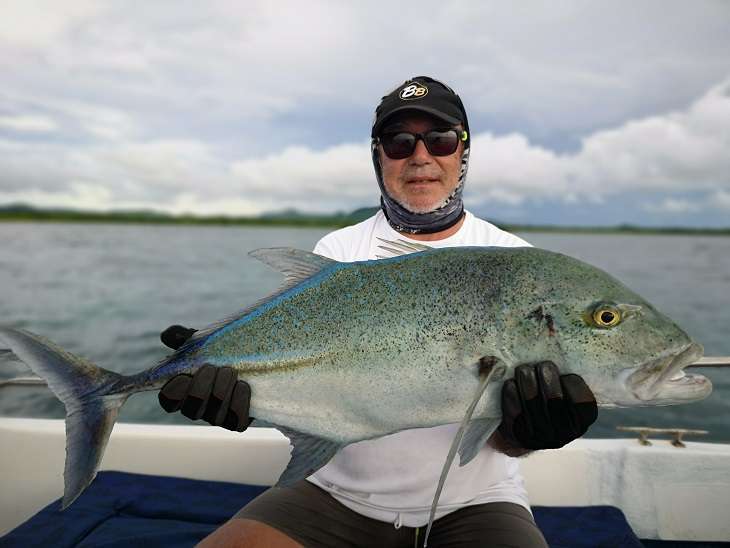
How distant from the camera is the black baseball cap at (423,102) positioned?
10.4 ft

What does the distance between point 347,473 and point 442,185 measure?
1.76 metres

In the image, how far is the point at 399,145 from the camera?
3176mm

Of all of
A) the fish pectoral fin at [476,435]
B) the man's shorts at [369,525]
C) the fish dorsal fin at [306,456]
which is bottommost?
Answer: the man's shorts at [369,525]

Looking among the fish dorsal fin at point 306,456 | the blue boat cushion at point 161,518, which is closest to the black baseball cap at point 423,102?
the fish dorsal fin at point 306,456

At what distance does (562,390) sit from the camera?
195 centimetres

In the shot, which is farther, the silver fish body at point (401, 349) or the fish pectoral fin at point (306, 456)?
the fish pectoral fin at point (306, 456)

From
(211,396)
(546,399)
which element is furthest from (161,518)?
(546,399)

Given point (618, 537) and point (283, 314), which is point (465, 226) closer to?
point (283, 314)

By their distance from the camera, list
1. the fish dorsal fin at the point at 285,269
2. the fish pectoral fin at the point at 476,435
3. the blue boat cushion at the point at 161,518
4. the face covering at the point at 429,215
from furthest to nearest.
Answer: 1. the blue boat cushion at the point at 161,518
2. the face covering at the point at 429,215
3. the fish dorsal fin at the point at 285,269
4. the fish pectoral fin at the point at 476,435

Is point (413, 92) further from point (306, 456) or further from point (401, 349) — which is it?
point (306, 456)

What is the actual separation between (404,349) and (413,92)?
189 cm

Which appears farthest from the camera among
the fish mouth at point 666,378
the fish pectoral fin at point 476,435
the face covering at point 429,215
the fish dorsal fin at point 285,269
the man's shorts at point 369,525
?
the face covering at point 429,215

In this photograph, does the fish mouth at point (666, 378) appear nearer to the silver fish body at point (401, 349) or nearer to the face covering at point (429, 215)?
the silver fish body at point (401, 349)

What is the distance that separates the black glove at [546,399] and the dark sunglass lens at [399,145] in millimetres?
1685
